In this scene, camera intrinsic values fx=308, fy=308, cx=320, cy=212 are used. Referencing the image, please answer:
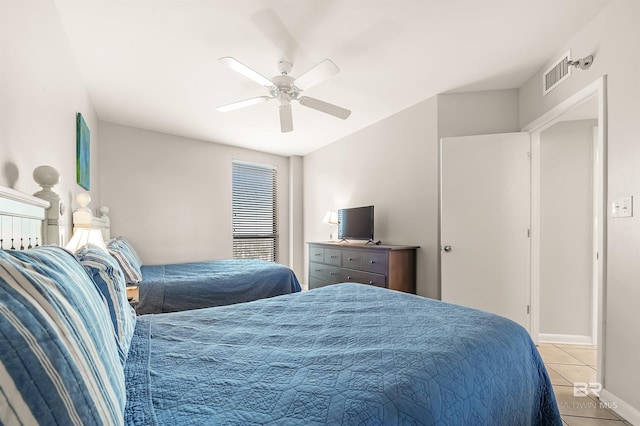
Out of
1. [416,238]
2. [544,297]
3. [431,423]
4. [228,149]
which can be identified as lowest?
[544,297]

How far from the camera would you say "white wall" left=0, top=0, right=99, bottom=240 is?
131cm

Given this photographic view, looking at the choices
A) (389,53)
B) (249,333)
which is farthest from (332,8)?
(249,333)

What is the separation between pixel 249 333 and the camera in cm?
129

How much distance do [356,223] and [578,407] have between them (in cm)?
268

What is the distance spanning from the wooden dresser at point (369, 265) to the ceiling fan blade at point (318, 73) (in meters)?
1.85

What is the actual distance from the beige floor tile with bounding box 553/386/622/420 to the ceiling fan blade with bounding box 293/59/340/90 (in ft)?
8.63

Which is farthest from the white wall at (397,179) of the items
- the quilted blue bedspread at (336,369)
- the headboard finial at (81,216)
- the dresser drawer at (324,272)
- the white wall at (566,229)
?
the headboard finial at (81,216)

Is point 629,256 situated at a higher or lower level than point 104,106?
lower

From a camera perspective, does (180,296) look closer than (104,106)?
Yes

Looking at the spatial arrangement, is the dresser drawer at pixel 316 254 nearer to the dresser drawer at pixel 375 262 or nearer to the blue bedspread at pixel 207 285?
the dresser drawer at pixel 375 262

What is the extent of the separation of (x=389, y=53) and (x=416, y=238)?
198 centimetres

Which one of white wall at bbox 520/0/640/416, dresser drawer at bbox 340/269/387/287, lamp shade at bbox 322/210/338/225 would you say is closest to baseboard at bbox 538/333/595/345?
white wall at bbox 520/0/640/416

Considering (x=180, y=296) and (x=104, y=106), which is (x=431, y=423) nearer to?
(x=180, y=296)

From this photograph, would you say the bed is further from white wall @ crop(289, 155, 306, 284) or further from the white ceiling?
white wall @ crop(289, 155, 306, 284)
